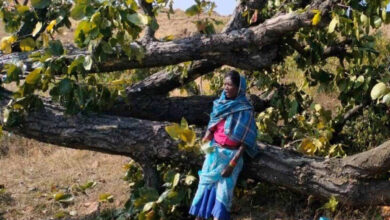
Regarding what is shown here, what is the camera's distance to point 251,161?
14.3 feet

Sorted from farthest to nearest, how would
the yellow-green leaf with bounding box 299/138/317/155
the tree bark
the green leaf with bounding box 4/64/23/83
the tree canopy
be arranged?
the yellow-green leaf with bounding box 299/138/317/155
the tree bark
the green leaf with bounding box 4/64/23/83
the tree canopy

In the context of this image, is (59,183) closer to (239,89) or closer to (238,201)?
(238,201)

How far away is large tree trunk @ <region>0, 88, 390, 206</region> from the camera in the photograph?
4.09m

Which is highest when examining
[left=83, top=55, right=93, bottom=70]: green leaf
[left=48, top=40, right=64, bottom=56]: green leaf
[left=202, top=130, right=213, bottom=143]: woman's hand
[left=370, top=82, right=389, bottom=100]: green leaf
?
[left=48, top=40, right=64, bottom=56]: green leaf

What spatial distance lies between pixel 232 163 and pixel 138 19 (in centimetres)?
119

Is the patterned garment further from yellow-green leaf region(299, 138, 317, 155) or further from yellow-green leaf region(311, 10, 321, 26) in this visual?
yellow-green leaf region(311, 10, 321, 26)

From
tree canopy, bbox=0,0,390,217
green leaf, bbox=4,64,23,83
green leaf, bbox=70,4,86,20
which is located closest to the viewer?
green leaf, bbox=70,4,86,20

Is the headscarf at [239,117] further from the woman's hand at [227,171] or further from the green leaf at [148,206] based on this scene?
the green leaf at [148,206]

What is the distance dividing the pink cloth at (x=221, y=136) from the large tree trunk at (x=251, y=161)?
0.38 meters

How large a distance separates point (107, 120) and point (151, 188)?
2.25 ft

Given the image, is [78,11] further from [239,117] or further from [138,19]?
[239,117]

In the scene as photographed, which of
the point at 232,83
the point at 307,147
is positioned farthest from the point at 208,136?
the point at 307,147

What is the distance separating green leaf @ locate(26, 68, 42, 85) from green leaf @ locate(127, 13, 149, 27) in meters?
0.90

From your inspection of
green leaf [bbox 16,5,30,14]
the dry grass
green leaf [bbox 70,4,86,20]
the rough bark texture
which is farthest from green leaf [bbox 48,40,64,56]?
the dry grass
